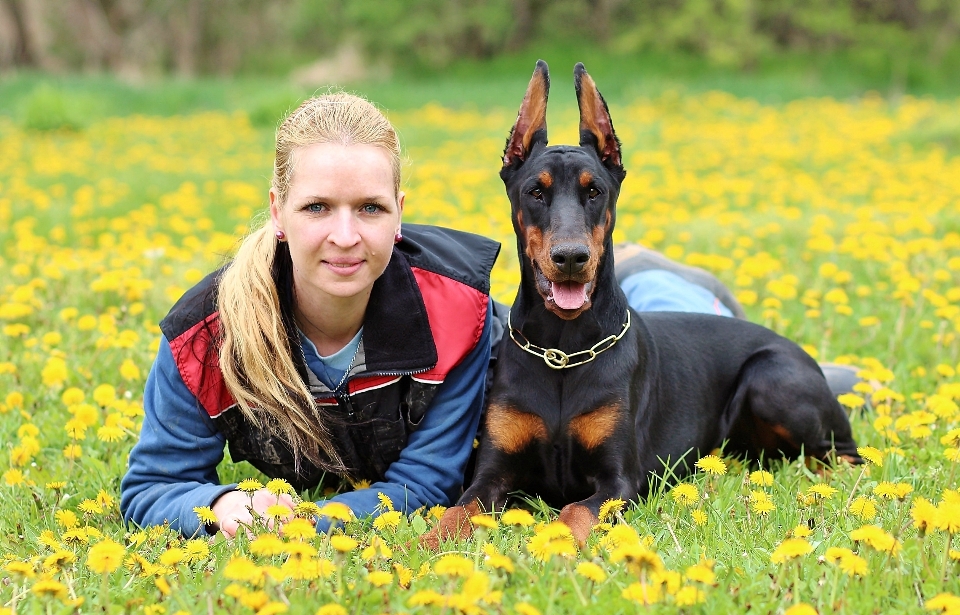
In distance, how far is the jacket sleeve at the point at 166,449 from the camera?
3142 mm

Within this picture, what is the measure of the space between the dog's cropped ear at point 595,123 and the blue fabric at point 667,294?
1.52 metres

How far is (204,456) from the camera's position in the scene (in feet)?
10.9

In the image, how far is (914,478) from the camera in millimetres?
3311

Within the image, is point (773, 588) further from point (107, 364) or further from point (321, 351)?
point (107, 364)

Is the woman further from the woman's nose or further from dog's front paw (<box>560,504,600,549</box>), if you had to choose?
dog's front paw (<box>560,504,600,549</box>)

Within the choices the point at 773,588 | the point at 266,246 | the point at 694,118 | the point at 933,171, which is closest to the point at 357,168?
the point at 266,246

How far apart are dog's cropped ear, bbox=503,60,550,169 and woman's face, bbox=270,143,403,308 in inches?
17.5

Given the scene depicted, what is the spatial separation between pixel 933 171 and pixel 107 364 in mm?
8060

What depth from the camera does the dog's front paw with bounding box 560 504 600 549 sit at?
2.78 m

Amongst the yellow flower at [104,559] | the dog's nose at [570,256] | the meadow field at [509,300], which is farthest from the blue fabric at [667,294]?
the yellow flower at [104,559]

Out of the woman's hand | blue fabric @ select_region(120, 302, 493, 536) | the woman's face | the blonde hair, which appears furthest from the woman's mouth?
the woman's hand

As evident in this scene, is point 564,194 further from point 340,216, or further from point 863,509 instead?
point 863,509

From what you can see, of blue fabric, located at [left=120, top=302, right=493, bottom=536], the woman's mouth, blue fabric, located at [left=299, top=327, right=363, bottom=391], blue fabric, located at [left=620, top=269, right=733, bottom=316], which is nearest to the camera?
the woman's mouth

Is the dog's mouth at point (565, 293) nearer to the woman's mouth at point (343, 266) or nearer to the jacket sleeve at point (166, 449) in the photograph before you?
the woman's mouth at point (343, 266)
